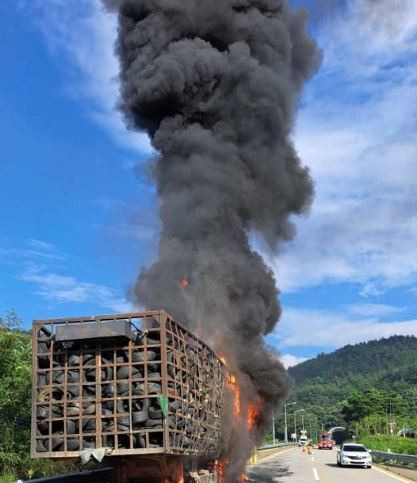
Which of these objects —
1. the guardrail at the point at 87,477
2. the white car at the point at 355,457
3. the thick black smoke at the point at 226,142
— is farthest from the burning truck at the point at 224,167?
the white car at the point at 355,457

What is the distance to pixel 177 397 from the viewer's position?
1048 centimetres

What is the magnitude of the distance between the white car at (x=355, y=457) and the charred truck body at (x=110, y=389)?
69.5 ft

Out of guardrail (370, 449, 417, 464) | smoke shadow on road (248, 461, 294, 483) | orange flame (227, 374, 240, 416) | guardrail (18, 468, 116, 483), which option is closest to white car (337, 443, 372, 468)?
guardrail (370, 449, 417, 464)

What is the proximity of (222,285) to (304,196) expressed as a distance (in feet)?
22.9

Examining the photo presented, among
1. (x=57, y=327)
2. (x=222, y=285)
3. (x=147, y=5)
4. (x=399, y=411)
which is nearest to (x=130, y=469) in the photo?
(x=57, y=327)

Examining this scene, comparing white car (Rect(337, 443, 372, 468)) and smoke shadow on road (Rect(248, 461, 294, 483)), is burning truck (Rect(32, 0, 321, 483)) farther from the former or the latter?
white car (Rect(337, 443, 372, 468))

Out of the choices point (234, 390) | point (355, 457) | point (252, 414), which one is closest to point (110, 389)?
point (234, 390)

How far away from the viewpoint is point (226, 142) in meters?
23.5

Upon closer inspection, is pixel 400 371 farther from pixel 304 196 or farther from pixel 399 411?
pixel 304 196

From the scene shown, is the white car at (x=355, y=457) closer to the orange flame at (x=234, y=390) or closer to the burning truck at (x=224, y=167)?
the burning truck at (x=224, y=167)

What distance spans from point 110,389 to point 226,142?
15.0 m

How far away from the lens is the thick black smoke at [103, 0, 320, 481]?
21.4m

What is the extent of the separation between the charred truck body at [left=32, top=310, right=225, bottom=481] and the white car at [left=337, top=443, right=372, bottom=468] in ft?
69.5

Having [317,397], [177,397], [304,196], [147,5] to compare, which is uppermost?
[147,5]
